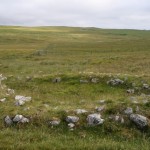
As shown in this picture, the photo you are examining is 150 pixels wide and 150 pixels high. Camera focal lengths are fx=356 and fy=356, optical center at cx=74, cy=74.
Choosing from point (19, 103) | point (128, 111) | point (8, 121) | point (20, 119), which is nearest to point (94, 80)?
point (19, 103)

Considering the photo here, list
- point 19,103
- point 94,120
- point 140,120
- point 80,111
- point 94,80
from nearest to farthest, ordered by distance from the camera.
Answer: point 140,120 → point 94,120 → point 80,111 → point 19,103 → point 94,80

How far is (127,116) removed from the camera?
1354cm

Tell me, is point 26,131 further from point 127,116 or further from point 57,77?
point 57,77

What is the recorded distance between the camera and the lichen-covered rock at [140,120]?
42.7 ft

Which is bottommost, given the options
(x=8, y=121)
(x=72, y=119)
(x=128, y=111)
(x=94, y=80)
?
(x=94, y=80)

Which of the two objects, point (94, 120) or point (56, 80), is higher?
point (94, 120)

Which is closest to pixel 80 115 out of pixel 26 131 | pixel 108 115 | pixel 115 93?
pixel 108 115

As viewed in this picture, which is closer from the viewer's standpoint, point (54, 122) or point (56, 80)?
point (54, 122)

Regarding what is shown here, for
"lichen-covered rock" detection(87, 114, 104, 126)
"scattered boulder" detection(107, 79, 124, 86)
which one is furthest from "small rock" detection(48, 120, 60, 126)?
"scattered boulder" detection(107, 79, 124, 86)

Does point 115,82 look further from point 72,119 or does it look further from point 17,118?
point 17,118

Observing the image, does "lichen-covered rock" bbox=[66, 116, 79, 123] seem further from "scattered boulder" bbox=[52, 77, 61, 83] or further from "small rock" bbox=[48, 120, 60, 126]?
"scattered boulder" bbox=[52, 77, 61, 83]

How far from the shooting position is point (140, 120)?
516 inches

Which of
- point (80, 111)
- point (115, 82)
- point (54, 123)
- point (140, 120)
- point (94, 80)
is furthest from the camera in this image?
point (94, 80)

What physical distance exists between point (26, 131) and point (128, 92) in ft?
33.5
